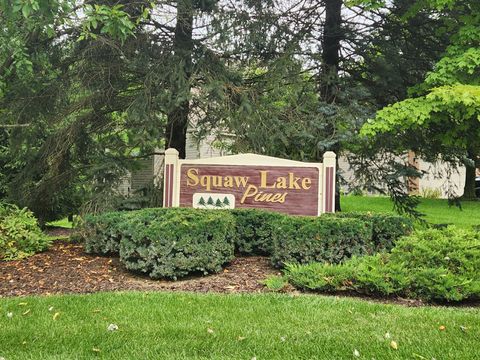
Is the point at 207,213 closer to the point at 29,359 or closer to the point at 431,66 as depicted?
the point at 29,359

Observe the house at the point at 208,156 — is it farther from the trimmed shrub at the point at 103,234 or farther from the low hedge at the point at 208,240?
the low hedge at the point at 208,240

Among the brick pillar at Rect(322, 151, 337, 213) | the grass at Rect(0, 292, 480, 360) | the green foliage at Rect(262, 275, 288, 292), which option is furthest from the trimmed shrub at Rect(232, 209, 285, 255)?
the grass at Rect(0, 292, 480, 360)

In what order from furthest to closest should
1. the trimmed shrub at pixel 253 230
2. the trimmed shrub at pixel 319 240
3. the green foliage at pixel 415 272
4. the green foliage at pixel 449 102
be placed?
the green foliage at pixel 449 102
the trimmed shrub at pixel 253 230
the trimmed shrub at pixel 319 240
the green foliage at pixel 415 272

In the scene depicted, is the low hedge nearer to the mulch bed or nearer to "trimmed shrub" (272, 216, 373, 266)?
"trimmed shrub" (272, 216, 373, 266)

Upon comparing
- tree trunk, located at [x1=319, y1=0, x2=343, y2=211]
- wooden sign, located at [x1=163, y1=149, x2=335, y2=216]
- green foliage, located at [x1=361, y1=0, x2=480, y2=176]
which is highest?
tree trunk, located at [x1=319, y1=0, x2=343, y2=211]

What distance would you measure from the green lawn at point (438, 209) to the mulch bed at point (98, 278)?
326 inches

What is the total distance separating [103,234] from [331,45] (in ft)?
20.0

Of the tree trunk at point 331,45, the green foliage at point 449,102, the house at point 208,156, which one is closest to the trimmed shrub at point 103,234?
the house at point 208,156

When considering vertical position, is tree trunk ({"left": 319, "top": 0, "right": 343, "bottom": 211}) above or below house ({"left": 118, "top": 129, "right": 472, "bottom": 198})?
above

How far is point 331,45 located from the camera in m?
9.91

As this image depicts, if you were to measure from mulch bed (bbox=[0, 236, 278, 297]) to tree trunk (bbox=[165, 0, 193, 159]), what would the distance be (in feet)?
8.94

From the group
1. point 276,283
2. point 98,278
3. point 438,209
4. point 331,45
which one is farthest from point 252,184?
point 438,209

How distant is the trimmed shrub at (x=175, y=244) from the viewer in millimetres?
5289

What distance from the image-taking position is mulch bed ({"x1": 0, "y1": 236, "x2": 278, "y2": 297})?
507 cm
